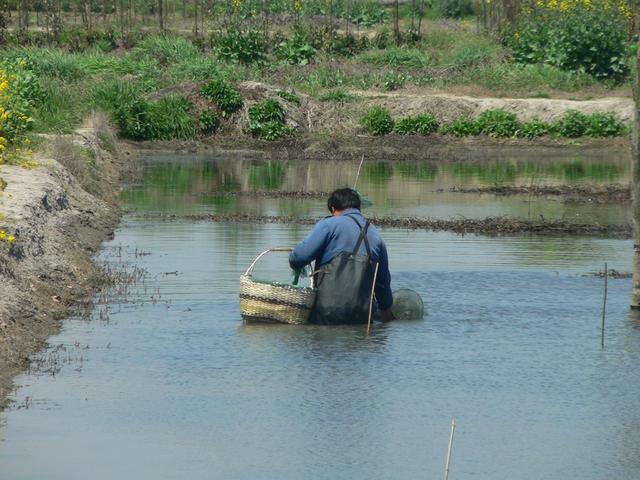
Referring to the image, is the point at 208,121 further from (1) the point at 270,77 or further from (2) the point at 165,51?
(2) the point at 165,51

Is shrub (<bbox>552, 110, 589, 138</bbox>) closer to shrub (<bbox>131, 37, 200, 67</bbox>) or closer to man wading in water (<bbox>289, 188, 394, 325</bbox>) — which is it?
shrub (<bbox>131, 37, 200, 67</bbox>)

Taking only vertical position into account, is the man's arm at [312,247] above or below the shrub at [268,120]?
below

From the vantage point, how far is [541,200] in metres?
26.3

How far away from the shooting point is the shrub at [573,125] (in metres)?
38.4

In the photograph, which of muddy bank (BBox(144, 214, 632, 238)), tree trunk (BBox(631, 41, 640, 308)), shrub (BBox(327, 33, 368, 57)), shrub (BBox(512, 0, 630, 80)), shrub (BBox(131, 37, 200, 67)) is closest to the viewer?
tree trunk (BBox(631, 41, 640, 308))

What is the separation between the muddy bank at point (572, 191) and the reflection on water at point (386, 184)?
1.73 ft

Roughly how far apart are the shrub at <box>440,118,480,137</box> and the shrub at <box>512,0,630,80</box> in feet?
16.0

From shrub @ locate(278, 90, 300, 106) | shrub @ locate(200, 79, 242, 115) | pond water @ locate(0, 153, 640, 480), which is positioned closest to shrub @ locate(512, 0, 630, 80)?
shrub @ locate(278, 90, 300, 106)

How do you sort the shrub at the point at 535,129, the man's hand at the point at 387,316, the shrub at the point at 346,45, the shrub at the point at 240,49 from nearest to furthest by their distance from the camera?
the man's hand at the point at 387,316
the shrub at the point at 535,129
the shrub at the point at 240,49
the shrub at the point at 346,45

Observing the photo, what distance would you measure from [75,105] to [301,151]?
6.45 m

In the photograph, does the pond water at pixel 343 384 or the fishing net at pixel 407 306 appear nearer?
the pond water at pixel 343 384

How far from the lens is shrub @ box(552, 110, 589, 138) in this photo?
126ft

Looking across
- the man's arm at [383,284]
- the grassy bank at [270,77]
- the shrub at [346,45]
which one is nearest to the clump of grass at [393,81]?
the grassy bank at [270,77]

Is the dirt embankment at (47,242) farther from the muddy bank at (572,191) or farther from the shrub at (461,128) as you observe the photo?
the shrub at (461,128)
